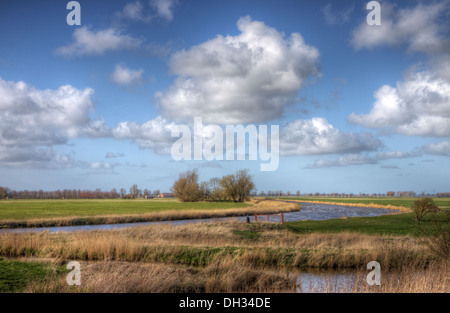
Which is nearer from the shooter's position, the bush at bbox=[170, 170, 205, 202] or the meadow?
the meadow

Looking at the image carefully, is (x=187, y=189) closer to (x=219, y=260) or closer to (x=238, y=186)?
(x=238, y=186)

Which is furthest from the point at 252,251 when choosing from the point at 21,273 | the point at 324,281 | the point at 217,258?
the point at 21,273

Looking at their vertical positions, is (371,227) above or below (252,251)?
below

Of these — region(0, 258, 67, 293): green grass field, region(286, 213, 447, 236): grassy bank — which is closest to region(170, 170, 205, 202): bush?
region(286, 213, 447, 236): grassy bank

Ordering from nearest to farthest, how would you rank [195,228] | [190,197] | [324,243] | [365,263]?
[365,263] < [324,243] < [195,228] < [190,197]

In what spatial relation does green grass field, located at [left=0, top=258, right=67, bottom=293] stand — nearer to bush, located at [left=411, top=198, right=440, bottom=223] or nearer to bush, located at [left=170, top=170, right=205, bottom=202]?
bush, located at [left=411, top=198, right=440, bottom=223]

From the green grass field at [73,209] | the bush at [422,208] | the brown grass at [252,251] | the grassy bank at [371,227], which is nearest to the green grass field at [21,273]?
the brown grass at [252,251]

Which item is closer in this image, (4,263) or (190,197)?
(4,263)
